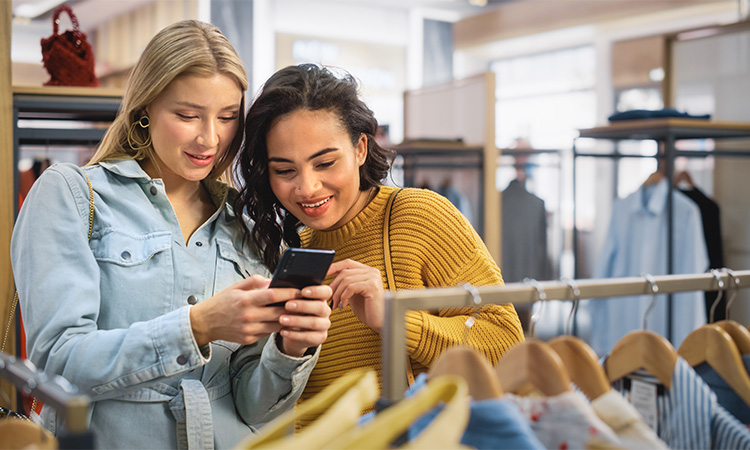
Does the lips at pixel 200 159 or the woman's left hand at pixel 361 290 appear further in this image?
the lips at pixel 200 159

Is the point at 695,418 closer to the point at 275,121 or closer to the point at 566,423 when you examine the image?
the point at 566,423

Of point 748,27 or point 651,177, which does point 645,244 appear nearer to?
point 651,177

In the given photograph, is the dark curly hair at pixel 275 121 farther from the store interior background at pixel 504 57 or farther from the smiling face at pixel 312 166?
the store interior background at pixel 504 57

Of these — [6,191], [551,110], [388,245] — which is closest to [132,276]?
[388,245]

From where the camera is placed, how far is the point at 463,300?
1.02m

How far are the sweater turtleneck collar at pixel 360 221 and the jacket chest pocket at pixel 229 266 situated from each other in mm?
190

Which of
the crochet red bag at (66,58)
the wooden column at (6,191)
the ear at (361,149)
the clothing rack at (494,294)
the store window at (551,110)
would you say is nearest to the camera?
the clothing rack at (494,294)

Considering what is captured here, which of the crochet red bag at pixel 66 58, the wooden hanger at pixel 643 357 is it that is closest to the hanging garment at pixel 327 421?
the wooden hanger at pixel 643 357

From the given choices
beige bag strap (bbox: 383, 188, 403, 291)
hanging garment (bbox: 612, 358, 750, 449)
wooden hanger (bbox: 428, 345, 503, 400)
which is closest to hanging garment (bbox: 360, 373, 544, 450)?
wooden hanger (bbox: 428, 345, 503, 400)

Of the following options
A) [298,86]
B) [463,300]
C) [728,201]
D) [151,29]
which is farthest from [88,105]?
[151,29]

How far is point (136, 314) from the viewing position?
53.0 inches

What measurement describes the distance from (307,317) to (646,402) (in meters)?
0.56

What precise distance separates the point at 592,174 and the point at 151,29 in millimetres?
4445

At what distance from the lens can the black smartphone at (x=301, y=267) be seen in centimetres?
109
